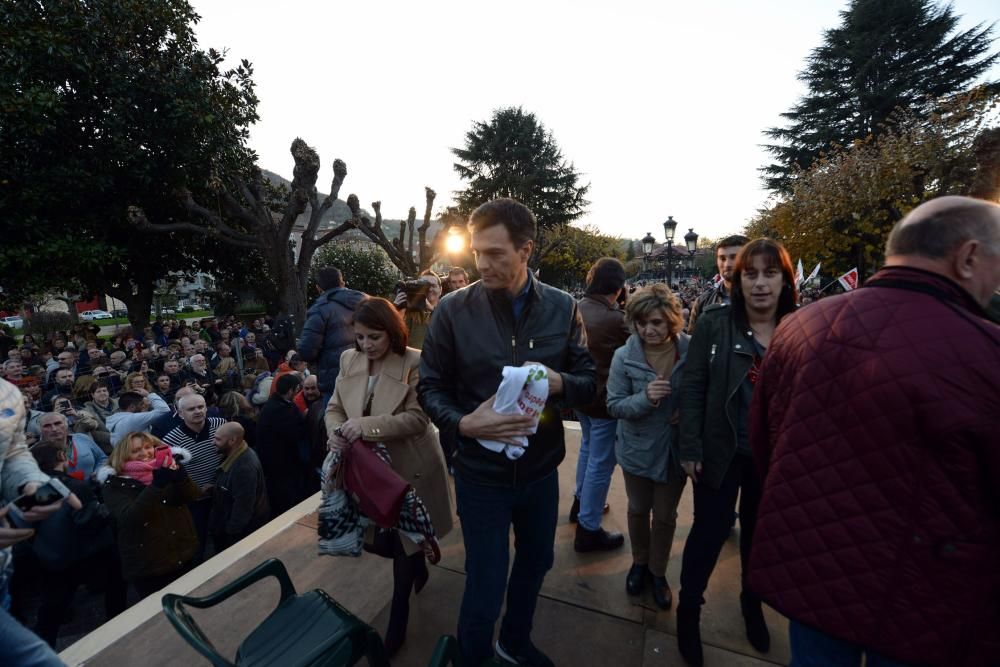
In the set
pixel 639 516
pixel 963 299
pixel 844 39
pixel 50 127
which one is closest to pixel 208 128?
pixel 50 127

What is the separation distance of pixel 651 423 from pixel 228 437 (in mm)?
3239

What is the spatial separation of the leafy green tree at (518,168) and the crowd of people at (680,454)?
29.2 meters

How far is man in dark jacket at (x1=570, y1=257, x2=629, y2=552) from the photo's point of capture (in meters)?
3.04

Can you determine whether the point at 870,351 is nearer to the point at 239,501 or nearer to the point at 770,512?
the point at 770,512

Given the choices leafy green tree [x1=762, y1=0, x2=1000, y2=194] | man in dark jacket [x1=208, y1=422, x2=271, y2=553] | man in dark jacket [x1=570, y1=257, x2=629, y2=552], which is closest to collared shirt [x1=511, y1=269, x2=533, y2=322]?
man in dark jacket [x1=570, y1=257, x2=629, y2=552]

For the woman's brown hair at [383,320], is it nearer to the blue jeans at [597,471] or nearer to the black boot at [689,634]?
the blue jeans at [597,471]

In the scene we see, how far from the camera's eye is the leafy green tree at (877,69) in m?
21.6

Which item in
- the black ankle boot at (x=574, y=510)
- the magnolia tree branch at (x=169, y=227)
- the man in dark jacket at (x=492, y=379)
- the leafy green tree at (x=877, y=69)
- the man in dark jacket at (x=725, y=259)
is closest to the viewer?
the man in dark jacket at (x=492, y=379)

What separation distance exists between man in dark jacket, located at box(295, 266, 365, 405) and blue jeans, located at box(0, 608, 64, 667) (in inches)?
99.9

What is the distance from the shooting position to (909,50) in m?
22.5

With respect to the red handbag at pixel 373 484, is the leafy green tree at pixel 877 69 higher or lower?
higher

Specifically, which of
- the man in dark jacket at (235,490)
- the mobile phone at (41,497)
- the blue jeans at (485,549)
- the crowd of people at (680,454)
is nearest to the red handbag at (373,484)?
the crowd of people at (680,454)

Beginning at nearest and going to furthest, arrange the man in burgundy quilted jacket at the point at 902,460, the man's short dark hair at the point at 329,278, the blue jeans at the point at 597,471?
the man in burgundy quilted jacket at the point at 902,460
the blue jeans at the point at 597,471
the man's short dark hair at the point at 329,278

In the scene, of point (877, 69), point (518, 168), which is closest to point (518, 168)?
point (518, 168)
